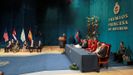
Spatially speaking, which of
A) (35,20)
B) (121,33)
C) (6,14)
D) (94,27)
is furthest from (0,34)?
(121,33)

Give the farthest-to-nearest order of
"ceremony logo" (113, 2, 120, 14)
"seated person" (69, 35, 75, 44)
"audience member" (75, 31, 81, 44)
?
"seated person" (69, 35, 75, 44), "audience member" (75, 31, 81, 44), "ceremony logo" (113, 2, 120, 14)

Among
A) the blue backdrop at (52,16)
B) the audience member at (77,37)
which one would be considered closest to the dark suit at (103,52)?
the blue backdrop at (52,16)

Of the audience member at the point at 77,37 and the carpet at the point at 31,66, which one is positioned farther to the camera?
the audience member at the point at 77,37

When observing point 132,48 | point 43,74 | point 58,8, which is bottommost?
point 43,74

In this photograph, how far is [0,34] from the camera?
565 inches

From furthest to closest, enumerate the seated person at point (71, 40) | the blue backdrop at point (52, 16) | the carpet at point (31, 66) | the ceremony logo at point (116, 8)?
the seated person at point (71, 40), the blue backdrop at point (52, 16), the ceremony logo at point (116, 8), the carpet at point (31, 66)

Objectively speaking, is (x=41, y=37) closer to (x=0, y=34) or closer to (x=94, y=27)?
(x=0, y=34)

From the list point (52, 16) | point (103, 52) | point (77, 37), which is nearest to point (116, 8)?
point (103, 52)

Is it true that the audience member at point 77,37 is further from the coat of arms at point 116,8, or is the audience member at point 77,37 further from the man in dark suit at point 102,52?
the man in dark suit at point 102,52

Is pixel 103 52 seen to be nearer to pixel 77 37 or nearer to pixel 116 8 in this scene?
pixel 116 8

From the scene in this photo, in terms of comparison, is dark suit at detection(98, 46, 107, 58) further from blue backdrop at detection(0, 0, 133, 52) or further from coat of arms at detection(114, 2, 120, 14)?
blue backdrop at detection(0, 0, 133, 52)

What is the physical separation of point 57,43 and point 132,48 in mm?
9017

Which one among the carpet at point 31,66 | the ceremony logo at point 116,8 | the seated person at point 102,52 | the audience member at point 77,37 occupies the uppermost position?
the ceremony logo at point 116,8

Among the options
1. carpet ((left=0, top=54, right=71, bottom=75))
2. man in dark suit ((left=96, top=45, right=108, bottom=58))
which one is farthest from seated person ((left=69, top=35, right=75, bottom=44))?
man in dark suit ((left=96, top=45, right=108, bottom=58))
